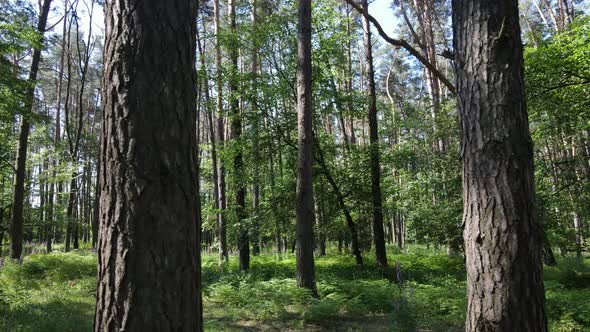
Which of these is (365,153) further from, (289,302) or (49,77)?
(49,77)

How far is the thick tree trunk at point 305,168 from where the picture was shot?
26.9 ft

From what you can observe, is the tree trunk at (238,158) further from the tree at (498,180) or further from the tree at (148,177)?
the tree at (148,177)

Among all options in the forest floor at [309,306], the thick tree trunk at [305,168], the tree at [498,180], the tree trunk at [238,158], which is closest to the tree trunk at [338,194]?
the forest floor at [309,306]

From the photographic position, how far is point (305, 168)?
334 inches

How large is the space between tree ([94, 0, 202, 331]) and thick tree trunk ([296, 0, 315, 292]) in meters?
6.42

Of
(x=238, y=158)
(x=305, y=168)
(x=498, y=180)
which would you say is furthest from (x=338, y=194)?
(x=498, y=180)

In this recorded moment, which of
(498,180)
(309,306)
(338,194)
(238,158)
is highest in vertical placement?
(238,158)

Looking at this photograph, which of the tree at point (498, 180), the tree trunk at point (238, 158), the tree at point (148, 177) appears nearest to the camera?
the tree at point (148, 177)

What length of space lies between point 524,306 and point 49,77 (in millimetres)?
43743

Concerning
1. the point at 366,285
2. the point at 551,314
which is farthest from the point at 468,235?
the point at 366,285

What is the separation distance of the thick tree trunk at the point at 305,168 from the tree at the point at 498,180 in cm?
531

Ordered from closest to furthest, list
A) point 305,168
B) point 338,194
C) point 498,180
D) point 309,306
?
point 498,180 < point 309,306 < point 305,168 < point 338,194

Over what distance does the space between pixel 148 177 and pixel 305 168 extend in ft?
22.0

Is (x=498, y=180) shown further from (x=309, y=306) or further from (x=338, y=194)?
(x=338, y=194)
